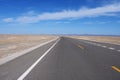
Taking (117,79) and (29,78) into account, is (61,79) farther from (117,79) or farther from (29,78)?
(117,79)

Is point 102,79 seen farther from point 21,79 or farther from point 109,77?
point 21,79

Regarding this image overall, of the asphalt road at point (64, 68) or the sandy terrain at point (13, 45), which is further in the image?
the sandy terrain at point (13, 45)

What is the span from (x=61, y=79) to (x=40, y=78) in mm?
813

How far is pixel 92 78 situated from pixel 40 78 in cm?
189

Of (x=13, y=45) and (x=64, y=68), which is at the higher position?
(x=64, y=68)

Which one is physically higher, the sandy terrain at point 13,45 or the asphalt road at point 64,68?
the asphalt road at point 64,68

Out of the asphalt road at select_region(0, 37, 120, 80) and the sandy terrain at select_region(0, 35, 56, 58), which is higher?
the asphalt road at select_region(0, 37, 120, 80)

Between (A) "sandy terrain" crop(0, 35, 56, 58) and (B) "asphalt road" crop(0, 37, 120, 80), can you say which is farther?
(A) "sandy terrain" crop(0, 35, 56, 58)

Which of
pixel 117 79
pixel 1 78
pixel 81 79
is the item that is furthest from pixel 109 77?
pixel 1 78

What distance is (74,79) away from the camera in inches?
300

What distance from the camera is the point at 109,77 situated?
7949 mm

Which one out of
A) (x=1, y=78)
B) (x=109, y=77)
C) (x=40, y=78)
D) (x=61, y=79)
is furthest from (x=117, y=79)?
(x=1, y=78)

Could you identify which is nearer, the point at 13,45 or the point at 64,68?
the point at 64,68

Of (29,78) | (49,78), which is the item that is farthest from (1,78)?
(49,78)
